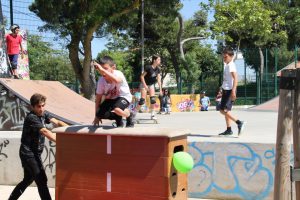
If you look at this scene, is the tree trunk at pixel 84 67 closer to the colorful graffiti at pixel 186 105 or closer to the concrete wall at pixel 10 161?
the colorful graffiti at pixel 186 105

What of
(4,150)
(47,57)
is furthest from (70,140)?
(47,57)

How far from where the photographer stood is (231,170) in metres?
6.64

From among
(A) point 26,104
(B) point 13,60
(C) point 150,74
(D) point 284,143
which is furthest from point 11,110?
(D) point 284,143

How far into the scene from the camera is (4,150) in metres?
8.11

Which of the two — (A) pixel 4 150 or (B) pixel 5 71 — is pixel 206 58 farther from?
(A) pixel 4 150

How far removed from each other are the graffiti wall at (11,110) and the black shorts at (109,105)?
13.2 feet

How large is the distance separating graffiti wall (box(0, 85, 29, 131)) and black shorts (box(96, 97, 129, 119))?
402 centimetres

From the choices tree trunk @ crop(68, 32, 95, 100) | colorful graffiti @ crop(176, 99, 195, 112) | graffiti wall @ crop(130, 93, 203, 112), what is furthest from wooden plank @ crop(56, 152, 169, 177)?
colorful graffiti @ crop(176, 99, 195, 112)

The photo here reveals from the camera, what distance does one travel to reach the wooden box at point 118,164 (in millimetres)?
4996

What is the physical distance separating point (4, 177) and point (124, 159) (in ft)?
12.5

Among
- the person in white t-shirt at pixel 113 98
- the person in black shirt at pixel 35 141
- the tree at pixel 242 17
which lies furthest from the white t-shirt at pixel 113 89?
the tree at pixel 242 17

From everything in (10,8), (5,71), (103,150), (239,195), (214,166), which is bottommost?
(239,195)

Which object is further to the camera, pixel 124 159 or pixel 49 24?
pixel 49 24

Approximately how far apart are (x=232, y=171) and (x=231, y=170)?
0.07 feet
